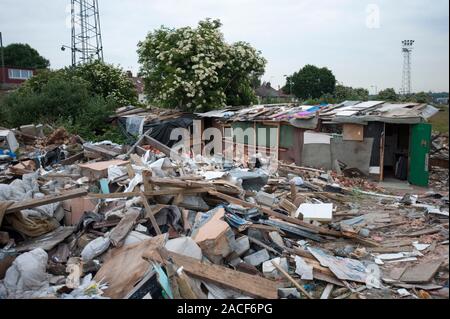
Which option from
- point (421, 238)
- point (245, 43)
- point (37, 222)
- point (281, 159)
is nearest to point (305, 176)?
point (281, 159)

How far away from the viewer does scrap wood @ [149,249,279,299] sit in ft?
12.5

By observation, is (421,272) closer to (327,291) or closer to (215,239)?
(327,291)

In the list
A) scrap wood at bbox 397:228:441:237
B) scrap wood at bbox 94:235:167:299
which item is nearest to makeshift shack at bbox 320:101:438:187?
scrap wood at bbox 397:228:441:237

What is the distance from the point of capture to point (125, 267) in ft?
13.5

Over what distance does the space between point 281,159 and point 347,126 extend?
315cm

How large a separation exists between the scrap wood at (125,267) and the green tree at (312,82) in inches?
1684

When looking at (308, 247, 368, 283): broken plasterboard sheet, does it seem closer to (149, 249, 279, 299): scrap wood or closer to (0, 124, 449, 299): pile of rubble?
(0, 124, 449, 299): pile of rubble

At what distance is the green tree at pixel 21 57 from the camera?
43.0 metres

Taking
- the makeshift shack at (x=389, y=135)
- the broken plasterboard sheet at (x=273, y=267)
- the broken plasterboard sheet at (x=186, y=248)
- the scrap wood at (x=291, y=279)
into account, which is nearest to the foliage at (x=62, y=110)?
the makeshift shack at (x=389, y=135)

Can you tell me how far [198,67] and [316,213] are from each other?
38.8ft

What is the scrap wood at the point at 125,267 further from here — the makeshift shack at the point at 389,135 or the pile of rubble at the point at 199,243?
the makeshift shack at the point at 389,135

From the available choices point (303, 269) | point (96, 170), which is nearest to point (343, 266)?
point (303, 269)

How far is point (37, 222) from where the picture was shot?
5.08 metres

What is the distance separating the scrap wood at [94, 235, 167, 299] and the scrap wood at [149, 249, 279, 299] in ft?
0.91
